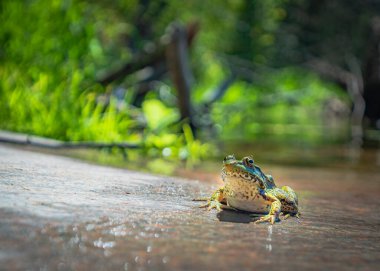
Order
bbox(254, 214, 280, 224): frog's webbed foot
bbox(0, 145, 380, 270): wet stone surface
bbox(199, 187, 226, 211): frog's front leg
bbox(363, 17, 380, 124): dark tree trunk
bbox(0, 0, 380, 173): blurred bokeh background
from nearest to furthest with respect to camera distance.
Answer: bbox(0, 145, 380, 270): wet stone surface → bbox(254, 214, 280, 224): frog's webbed foot → bbox(199, 187, 226, 211): frog's front leg → bbox(0, 0, 380, 173): blurred bokeh background → bbox(363, 17, 380, 124): dark tree trunk

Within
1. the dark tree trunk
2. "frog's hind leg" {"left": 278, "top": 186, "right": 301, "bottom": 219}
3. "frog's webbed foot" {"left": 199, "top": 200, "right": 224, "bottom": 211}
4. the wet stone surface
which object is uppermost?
the dark tree trunk

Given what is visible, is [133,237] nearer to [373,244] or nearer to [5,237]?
[5,237]

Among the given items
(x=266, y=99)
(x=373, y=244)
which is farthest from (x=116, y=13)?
(x=373, y=244)

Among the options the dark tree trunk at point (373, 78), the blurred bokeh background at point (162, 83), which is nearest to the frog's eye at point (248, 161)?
the blurred bokeh background at point (162, 83)

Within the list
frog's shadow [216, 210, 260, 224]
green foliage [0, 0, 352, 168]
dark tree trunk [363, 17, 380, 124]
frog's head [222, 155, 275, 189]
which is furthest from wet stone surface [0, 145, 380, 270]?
dark tree trunk [363, 17, 380, 124]

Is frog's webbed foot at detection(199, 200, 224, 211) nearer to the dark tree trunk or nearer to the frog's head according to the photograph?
the frog's head

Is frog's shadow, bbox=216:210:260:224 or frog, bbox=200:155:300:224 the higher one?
frog, bbox=200:155:300:224
